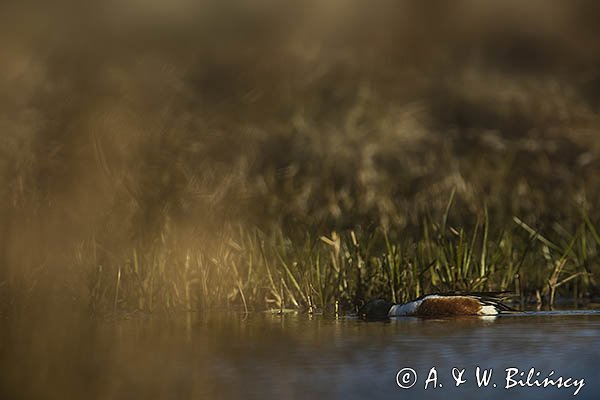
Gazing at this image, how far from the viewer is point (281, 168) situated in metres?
20.1

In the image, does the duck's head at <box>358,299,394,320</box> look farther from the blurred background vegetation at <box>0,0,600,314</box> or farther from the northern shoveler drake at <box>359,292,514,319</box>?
the blurred background vegetation at <box>0,0,600,314</box>

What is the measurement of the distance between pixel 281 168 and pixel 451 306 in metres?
7.76

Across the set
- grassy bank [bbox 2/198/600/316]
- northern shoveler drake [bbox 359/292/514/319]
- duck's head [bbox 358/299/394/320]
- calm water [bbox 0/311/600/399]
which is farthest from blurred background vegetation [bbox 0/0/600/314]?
calm water [bbox 0/311/600/399]

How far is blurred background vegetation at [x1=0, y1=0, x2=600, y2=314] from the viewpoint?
13711 millimetres

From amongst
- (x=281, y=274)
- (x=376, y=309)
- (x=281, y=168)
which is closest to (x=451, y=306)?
(x=376, y=309)

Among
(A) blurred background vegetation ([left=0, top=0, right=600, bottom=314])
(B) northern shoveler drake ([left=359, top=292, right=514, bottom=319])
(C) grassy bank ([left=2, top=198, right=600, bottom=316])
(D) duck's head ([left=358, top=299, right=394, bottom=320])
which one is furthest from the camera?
(A) blurred background vegetation ([left=0, top=0, right=600, bottom=314])

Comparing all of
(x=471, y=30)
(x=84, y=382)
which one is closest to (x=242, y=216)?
(x=84, y=382)

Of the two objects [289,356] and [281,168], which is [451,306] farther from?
[281,168]

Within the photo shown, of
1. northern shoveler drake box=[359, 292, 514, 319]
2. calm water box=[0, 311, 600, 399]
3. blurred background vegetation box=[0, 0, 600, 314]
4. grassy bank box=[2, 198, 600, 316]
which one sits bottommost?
calm water box=[0, 311, 600, 399]

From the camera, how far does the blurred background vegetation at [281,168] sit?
13711mm

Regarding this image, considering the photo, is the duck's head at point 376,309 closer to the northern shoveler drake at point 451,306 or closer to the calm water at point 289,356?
the northern shoveler drake at point 451,306

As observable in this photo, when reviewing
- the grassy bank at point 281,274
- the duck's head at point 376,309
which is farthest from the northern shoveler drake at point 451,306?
the grassy bank at point 281,274

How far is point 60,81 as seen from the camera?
58.8 ft

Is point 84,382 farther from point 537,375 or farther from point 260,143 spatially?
point 260,143
